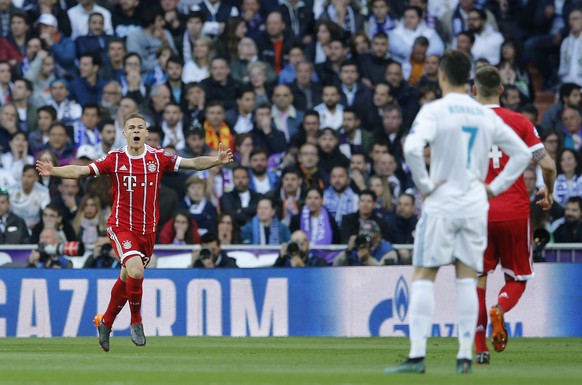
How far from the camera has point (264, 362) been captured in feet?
40.0

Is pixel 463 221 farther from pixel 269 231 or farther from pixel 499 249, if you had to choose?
pixel 269 231

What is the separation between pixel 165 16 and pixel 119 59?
4.56 ft

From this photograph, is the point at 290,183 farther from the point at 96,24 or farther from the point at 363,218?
the point at 96,24

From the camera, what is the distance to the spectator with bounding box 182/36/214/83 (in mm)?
21969

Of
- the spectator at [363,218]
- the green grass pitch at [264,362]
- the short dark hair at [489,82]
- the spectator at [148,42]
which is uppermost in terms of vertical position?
the spectator at [148,42]

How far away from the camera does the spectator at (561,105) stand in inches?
831

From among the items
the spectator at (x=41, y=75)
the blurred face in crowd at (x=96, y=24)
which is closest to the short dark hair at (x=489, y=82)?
the spectator at (x=41, y=75)

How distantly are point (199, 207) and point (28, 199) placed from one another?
2401 mm

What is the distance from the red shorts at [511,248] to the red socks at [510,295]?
8 centimetres

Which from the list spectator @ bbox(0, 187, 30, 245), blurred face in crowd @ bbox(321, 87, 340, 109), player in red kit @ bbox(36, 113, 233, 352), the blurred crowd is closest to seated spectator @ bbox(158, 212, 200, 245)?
the blurred crowd

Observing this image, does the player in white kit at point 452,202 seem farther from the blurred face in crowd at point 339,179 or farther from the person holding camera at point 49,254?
the blurred face in crowd at point 339,179

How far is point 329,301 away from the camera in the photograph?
17.6m

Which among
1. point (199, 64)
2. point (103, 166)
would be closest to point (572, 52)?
point (199, 64)

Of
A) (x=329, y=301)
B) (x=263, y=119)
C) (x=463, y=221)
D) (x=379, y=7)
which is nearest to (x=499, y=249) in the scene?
(x=463, y=221)
